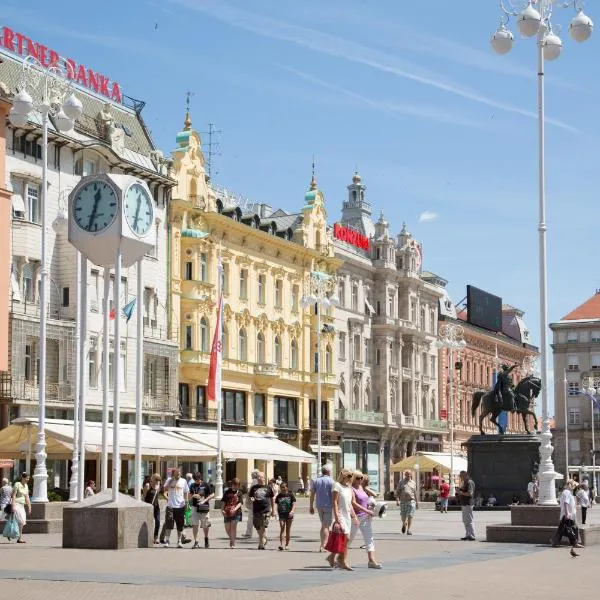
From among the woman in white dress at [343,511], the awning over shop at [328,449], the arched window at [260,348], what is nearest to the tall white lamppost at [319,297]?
the awning over shop at [328,449]

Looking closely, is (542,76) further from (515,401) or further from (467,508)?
(515,401)

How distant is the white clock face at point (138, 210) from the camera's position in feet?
88.4

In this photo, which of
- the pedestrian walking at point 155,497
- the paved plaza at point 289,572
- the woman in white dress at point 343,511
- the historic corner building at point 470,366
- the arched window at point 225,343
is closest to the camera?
the paved plaza at point 289,572

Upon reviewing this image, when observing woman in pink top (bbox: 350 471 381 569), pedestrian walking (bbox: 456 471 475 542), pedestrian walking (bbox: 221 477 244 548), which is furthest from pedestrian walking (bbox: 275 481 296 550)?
pedestrian walking (bbox: 456 471 475 542)

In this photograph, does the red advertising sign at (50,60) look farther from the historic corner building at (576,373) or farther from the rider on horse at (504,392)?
the historic corner building at (576,373)

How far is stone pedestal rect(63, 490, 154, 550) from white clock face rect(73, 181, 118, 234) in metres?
5.36

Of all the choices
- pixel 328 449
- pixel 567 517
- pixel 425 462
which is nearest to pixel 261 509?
pixel 567 517

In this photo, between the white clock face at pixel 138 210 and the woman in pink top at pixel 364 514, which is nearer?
the woman in pink top at pixel 364 514

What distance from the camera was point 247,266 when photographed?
A: 71.9m

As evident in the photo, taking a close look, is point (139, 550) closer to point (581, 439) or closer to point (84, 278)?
point (84, 278)

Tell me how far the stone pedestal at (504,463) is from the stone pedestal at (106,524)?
933 inches

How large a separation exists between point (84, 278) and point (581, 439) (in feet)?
357

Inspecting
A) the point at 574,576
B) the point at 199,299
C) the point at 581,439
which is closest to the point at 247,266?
the point at 199,299

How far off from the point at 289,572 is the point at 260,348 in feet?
173
